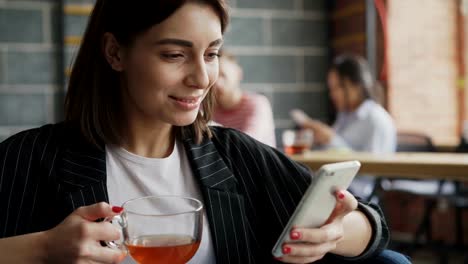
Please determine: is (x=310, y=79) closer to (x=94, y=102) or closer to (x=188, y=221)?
(x=94, y=102)

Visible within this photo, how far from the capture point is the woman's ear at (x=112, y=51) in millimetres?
1249

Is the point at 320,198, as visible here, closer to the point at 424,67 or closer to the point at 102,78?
the point at 102,78

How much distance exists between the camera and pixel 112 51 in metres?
1.26

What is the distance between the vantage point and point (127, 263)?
3.74ft

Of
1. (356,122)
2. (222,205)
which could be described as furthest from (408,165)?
(222,205)

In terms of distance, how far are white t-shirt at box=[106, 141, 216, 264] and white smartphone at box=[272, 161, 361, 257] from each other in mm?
301

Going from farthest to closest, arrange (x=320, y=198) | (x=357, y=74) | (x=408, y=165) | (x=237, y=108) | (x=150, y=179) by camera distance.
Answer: (x=357, y=74) → (x=237, y=108) → (x=408, y=165) → (x=150, y=179) → (x=320, y=198)

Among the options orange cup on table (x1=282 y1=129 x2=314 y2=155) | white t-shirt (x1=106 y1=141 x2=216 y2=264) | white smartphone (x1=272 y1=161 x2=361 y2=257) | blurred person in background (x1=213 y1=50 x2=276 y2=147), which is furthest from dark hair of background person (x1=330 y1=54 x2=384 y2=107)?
white smartphone (x1=272 y1=161 x2=361 y2=257)

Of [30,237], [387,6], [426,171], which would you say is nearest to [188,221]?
[30,237]

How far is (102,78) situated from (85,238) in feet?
1.78

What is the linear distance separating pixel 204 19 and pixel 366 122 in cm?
258

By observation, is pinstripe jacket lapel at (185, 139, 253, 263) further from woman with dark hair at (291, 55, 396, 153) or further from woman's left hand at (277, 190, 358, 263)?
woman with dark hair at (291, 55, 396, 153)

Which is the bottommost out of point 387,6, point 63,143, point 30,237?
point 30,237

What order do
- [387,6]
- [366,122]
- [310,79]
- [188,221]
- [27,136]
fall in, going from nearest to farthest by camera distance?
[188,221], [27,136], [366,122], [387,6], [310,79]
